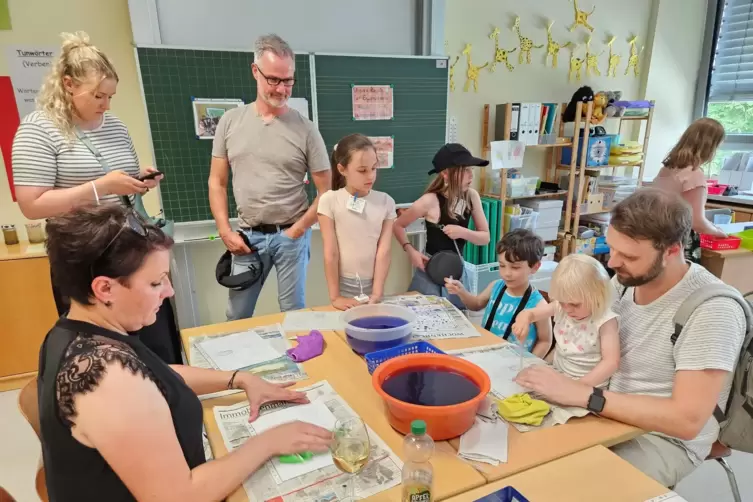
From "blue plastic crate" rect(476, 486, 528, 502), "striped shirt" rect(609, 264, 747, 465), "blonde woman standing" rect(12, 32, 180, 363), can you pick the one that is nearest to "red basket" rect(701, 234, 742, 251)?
"striped shirt" rect(609, 264, 747, 465)

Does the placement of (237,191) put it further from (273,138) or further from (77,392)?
(77,392)

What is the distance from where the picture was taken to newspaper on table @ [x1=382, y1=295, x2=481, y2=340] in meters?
1.64

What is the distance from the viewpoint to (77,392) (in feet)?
2.61

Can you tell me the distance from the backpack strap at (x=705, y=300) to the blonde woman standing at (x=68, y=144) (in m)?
1.82

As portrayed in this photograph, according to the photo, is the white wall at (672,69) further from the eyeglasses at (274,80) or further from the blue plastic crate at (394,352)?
the blue plastic crate at (394,352)

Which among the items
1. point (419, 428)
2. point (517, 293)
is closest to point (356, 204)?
point (517, 293)

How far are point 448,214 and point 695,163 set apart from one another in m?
1.73

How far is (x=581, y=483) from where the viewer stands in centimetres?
94

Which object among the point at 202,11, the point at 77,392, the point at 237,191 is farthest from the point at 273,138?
the point at 77,392

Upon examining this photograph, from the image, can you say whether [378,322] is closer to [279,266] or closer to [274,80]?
[279,266]

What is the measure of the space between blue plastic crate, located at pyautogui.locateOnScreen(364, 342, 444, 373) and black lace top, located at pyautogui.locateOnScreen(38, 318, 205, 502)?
1.78 feet

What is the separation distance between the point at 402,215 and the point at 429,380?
4.77 ft

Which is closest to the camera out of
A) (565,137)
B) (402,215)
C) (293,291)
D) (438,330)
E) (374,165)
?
(438,330)

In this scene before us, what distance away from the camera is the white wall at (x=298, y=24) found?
108 inches
